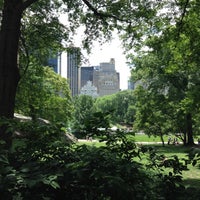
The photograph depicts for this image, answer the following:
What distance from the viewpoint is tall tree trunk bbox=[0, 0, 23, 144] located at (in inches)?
282

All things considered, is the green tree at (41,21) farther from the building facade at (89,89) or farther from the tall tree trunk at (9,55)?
the building facade at (89,89)

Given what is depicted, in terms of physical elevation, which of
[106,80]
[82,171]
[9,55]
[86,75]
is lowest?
[82,171]

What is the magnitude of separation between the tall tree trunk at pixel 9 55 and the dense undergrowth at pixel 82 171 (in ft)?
12.0

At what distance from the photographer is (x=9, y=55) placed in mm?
7242

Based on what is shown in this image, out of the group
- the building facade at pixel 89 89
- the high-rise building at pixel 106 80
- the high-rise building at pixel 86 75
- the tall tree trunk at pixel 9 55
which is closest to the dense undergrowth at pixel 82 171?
the tall tree trunk at pixel 9 55

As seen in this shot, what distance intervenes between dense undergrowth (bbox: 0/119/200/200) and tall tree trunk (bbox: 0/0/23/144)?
365 cm

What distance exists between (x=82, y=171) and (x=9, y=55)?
5.02 metres

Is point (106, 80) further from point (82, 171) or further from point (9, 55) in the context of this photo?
point (82, 171)

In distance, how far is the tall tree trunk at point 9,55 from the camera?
7162mm

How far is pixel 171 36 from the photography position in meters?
12.5

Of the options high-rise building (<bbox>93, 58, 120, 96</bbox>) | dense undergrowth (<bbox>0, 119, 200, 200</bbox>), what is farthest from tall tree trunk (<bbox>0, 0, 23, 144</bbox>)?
high-rise building (<bbox>93, 58, 120, 96</bbox>)

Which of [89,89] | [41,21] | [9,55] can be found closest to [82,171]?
[9,55]

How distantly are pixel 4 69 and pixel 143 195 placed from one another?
5.13m

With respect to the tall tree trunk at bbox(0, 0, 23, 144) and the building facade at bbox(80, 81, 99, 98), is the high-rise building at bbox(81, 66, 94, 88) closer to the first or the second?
the building facade at bbox(80, 81, 99, 98)
